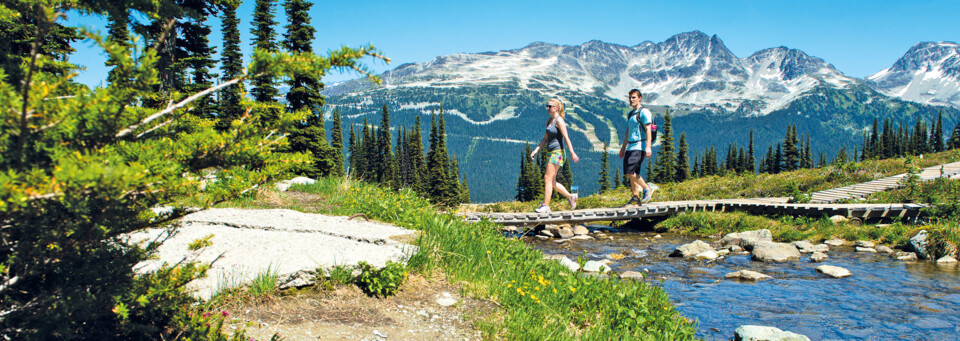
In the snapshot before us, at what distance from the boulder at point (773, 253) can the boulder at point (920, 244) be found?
8.37ft

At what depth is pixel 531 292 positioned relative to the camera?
6180 mm

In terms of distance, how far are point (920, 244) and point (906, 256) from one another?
67cm

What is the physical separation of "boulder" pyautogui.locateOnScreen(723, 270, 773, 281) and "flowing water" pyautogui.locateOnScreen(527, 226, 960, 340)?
206mm

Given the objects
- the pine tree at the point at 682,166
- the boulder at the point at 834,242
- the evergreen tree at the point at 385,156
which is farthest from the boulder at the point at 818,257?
the pine tree at the point at 682,166

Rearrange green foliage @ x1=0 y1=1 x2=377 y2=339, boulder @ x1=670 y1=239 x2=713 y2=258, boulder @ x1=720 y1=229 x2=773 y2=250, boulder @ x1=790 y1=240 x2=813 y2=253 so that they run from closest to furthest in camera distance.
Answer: green foliage @ x1=0 y1=1 x2=377 y2=339
boulder @ x1=670 y1=239 x2=713 y2=258
boulder @ x1=790 y1=240 x2=813 y2=253
boulder @ x1=720 y1=229 x2=773 y2=250

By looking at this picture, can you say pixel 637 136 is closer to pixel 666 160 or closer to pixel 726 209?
pixel 726 209

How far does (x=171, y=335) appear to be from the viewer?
3.59 meters

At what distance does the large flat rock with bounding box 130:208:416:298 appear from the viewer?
4930 millimetres

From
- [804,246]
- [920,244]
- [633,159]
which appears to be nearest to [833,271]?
[804,246]

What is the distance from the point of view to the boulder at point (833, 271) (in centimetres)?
1040

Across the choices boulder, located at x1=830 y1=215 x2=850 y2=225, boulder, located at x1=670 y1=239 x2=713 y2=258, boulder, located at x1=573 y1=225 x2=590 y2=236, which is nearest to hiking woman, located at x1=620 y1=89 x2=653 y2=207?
boulder, located at x1=670 y1=239 x2=713 y2=258

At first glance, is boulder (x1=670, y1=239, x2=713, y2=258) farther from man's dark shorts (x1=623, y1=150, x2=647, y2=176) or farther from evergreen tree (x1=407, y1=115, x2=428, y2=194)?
evergreen tree (x1=407, y1=115, x2=428, y2=194)

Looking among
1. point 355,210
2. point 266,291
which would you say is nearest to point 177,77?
point 355,210

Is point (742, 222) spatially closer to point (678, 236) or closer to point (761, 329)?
Answer: point (678, 236)
